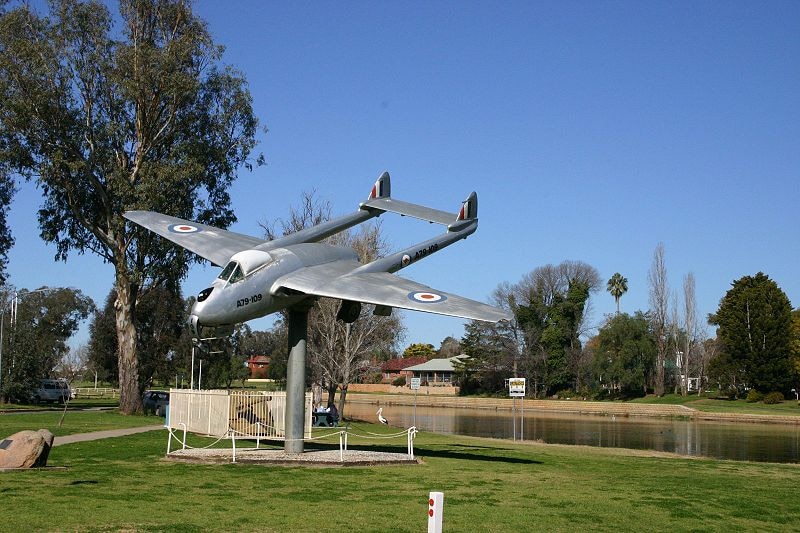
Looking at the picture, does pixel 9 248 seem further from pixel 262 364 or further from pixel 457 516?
pixel 262 364

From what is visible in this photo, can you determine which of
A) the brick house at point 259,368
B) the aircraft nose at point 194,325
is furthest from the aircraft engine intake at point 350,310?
the brick house at point 259,368

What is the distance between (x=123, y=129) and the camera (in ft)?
137

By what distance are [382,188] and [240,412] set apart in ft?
30.5

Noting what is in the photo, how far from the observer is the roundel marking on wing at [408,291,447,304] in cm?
2108

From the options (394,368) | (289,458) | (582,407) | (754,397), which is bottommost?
(582,407)

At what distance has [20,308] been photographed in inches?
3445

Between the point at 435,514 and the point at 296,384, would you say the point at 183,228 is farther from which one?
the point at 435,514

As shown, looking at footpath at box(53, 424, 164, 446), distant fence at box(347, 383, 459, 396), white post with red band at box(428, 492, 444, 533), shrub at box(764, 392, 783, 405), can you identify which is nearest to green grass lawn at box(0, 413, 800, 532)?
footpath at box(53, 424, 164, 446)

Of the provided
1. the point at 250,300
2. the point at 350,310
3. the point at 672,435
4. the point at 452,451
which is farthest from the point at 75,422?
the point at 672,435

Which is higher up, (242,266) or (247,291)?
(242,266)

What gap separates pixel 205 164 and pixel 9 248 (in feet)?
42.2

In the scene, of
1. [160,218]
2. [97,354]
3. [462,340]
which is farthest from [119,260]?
[462,340]

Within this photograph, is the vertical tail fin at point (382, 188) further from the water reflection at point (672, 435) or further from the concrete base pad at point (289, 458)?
the water reflection at point (672, 435)

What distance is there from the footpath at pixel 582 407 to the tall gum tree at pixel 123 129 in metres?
42.7
